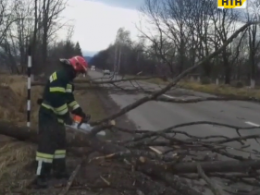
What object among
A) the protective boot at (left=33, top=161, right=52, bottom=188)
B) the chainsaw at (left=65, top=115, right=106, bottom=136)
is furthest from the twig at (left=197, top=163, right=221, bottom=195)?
the protective boot at (left=33, top=161, right=52, bottom=188)

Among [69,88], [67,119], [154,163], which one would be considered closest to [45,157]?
[67,119]

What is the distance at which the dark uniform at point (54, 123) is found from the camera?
16.6 ft

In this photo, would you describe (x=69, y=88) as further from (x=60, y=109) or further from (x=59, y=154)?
(x=59, y=154)

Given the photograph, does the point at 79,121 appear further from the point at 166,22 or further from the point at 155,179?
the point at 166,22

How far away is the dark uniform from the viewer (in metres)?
5.05

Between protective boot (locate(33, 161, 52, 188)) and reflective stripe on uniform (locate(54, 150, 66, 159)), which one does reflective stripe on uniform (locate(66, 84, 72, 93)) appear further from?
protective boot (locate(33, 161, 52, 188))

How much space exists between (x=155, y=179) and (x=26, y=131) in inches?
87.9

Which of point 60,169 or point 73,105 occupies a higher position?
point 73,105

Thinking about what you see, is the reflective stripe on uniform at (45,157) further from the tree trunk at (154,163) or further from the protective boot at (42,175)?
the tree trunk at (154,163)

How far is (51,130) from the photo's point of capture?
5.26m

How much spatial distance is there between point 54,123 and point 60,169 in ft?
1.96

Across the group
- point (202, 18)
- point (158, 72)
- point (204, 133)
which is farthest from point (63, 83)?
point (202, 18)

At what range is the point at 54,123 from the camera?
5.27m

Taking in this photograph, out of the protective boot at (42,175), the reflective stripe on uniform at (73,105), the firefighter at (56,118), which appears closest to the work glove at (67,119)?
the firefighter at (56,118)
